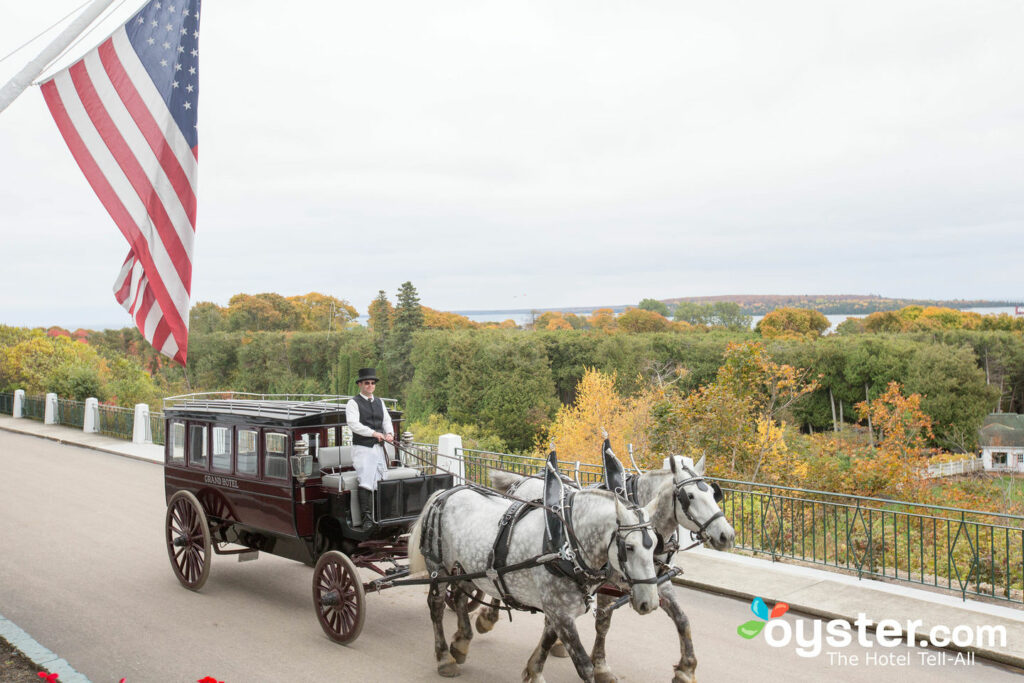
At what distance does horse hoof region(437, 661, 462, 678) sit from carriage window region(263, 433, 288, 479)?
274 centimetres

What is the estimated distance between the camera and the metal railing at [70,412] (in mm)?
28188

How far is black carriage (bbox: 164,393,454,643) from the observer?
779 centimetres

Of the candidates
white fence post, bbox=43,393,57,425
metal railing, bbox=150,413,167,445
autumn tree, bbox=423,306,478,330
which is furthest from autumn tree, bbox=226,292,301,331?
metal railing, bbox=150,413,167,445

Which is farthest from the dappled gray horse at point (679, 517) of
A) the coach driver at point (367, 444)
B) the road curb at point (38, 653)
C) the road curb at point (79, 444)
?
the road curb at point (79, 444)

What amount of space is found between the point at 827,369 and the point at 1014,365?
49.2ft

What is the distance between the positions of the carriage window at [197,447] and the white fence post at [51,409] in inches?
940

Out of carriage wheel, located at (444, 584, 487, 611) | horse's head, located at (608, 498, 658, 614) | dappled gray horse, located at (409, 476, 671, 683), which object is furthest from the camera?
carriage wheel, located at (444, 584, 487, 611)

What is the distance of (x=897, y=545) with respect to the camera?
11.8m

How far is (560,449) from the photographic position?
136 ft

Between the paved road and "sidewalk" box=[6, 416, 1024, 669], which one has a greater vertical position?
"sidewalk" box=[6, 416, 1024, 669]

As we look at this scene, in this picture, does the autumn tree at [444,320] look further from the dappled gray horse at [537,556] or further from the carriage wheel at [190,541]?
the dappled gray horse at [537,556]

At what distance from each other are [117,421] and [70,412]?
178 inches

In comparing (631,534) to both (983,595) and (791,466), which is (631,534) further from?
(791,466)

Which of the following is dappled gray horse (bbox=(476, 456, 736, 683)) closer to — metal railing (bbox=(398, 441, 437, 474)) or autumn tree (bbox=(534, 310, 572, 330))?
metal railing (bbox=(398, 441, 437, 474))
